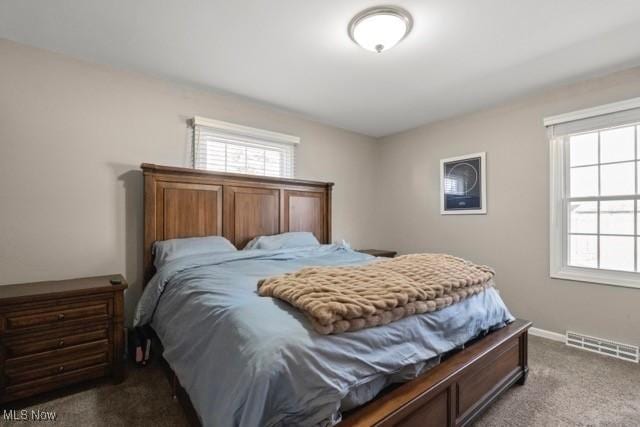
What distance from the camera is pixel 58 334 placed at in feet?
6.27

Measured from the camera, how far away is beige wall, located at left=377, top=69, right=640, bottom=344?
2.62m

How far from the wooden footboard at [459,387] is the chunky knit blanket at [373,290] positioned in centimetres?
29

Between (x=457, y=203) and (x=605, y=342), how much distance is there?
1823 millimetres

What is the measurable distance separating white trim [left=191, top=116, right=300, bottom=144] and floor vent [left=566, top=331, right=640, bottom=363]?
341cm

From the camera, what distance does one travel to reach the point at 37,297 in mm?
1830

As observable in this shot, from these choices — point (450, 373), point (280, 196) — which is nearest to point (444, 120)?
point (280, 196)

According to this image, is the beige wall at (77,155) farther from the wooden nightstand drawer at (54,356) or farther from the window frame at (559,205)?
the window frame at (559,205)

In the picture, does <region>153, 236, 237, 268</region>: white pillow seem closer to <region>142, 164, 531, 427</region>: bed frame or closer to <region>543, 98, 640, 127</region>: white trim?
<region>142, 164, 531, 427</region>: bed frame

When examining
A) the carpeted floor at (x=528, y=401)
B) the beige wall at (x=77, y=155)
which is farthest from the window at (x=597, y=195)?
the beige wall at (x=77, y=155)

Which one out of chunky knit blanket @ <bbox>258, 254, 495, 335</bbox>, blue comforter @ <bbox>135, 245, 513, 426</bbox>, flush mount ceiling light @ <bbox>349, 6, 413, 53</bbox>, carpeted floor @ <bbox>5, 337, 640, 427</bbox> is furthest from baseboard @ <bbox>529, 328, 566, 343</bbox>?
flush mount ceiling light @ <bbox>349, 6, 413, 53</bbox>

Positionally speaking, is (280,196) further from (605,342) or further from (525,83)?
(605,342)

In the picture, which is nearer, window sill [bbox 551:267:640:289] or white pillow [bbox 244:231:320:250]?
window sill [bbox 551:267:640:289]

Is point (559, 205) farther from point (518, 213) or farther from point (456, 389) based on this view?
point (456, 389)

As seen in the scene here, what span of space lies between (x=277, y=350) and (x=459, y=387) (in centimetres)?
102
